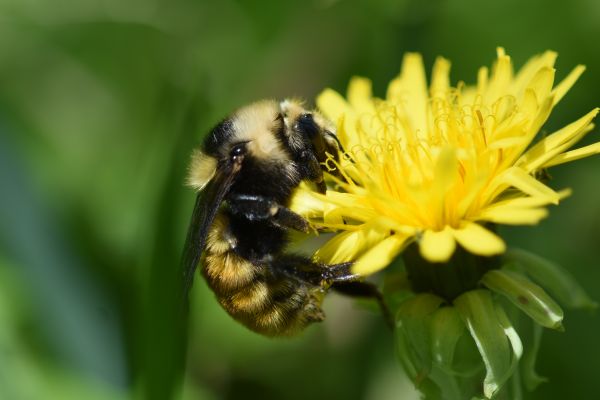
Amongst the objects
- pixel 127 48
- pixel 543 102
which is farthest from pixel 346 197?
pixel 127 48

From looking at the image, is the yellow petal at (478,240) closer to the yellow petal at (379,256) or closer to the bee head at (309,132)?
the yellow petal at (379,256)

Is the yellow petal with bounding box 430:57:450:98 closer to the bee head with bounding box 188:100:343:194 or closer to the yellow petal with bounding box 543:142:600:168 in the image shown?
the bee head with bounding box 188:100:343:194

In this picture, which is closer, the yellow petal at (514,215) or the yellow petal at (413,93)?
the yellow petal at (514,215)

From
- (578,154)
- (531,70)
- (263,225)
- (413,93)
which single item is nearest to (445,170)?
(578,154)

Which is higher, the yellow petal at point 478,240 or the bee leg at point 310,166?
the yellow petal at point 478,240

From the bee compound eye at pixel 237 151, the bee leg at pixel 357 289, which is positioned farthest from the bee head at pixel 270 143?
the bee leg at pixel 357 289

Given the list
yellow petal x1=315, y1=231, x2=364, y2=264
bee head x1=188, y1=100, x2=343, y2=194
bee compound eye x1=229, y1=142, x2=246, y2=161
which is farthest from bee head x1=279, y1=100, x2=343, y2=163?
yellow petal x1=315, y1=231, x2=364, y2=264
